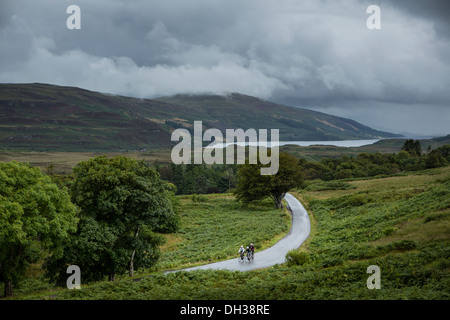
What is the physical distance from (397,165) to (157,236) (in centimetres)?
10665

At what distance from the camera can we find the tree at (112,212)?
80.4ft

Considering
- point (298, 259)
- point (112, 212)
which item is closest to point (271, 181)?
point (298, 259)

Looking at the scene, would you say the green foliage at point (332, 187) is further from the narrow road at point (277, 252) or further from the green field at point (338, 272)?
the green field at point (338, 272)

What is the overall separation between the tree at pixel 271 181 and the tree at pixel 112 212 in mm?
34935

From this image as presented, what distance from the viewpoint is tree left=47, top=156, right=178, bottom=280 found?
80.4 feet

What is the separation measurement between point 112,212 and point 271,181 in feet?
123

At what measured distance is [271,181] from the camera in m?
59.9

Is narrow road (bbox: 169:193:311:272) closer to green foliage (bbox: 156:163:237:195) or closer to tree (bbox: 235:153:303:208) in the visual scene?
tree (bbox: 235:153:303:208)

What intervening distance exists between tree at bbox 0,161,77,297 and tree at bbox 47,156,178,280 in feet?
5.72

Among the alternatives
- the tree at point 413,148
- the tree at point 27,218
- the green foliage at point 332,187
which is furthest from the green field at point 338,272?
the tree at point 413,148

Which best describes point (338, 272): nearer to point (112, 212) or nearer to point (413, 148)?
point (112, 212)

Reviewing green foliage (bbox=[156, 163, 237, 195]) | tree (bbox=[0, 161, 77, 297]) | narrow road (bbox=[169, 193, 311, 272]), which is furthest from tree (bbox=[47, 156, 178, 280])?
green foliage (bbox=[156, 163, 237, 195])

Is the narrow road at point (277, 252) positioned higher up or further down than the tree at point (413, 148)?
further down

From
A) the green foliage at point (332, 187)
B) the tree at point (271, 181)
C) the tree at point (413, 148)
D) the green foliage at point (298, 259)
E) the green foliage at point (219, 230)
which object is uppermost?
the tree at point (413, 148)
